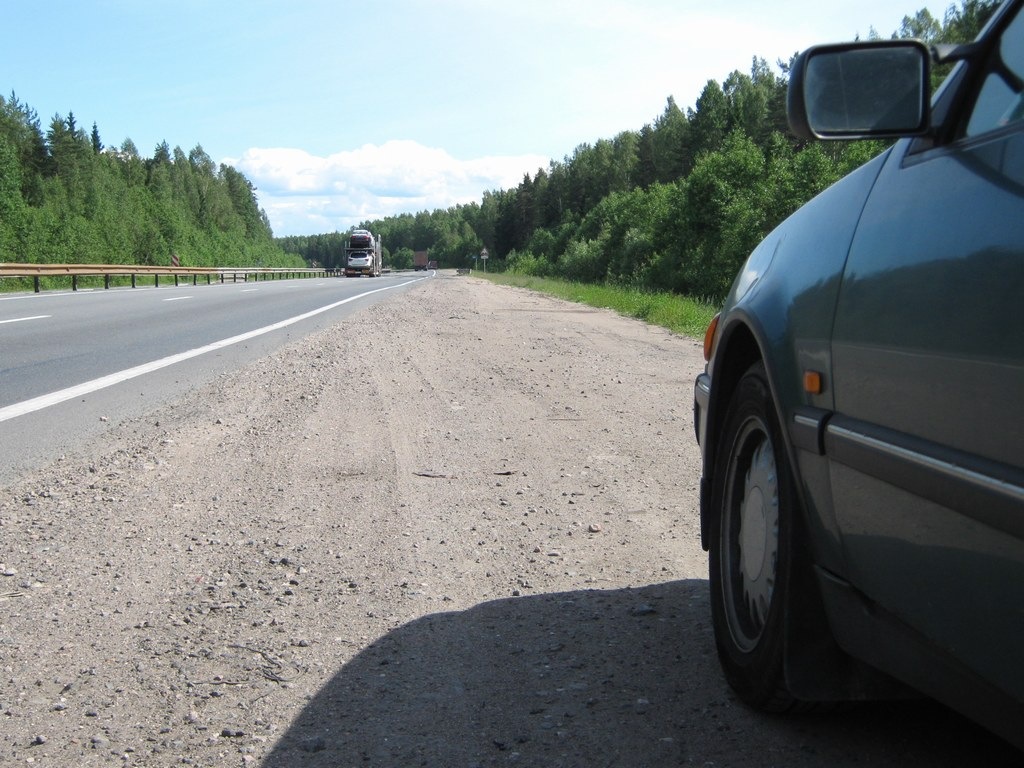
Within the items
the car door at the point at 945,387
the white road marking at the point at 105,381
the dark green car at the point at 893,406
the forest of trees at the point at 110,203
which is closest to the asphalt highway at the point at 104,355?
the white road marking at the point at 105,381

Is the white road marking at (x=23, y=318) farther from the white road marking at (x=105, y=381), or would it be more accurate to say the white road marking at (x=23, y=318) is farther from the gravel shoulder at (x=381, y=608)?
the gravel shoulder at (x=381, y=608)

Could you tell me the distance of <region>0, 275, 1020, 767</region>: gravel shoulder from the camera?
2.62 m

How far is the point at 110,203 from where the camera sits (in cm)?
9069

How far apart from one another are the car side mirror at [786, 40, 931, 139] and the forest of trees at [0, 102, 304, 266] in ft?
183

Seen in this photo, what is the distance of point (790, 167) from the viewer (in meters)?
40.4

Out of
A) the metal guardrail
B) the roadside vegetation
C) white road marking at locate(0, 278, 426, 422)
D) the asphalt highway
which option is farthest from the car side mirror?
the metal guardrail

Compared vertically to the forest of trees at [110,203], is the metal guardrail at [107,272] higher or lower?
lower

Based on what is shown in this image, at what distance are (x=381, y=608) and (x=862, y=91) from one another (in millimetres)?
2450

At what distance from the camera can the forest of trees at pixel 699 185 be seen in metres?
37.0

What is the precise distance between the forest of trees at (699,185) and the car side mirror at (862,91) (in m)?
0.29

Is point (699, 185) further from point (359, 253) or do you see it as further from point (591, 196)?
point (591, 196)

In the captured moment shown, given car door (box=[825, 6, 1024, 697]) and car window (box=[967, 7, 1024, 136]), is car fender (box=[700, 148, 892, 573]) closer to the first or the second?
car door (box=[825, 6, 1024, 697])

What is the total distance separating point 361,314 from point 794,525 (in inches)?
714

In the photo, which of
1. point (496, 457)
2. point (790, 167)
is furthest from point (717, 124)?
point (496, 457)
